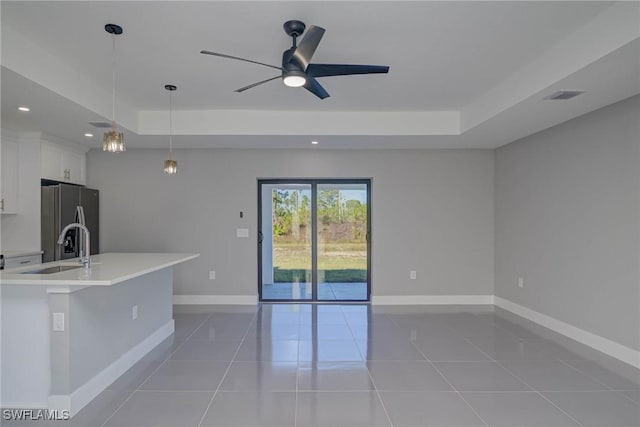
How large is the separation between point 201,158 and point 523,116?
14.0 ft

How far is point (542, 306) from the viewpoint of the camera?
4.21 meters

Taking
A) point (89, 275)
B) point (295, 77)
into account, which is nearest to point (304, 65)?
point (295, 77)

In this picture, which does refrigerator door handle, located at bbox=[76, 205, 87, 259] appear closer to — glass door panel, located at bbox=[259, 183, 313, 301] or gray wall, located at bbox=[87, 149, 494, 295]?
gray wall, located at bbox=[87, 149, 494, 295]

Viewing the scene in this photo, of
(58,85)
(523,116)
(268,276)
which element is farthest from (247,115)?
(523,116)

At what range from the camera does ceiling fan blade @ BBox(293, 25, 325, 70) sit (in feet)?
6.68

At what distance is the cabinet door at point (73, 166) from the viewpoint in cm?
469

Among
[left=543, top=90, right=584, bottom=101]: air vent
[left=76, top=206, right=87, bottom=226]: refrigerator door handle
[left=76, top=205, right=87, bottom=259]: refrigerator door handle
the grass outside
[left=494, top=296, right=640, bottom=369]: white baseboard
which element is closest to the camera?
[left=543, top=90, right=584, bottom=101]: air vent

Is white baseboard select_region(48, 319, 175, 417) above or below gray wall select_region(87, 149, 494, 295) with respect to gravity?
below

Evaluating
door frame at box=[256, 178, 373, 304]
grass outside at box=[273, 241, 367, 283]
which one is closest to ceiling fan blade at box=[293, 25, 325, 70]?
door frame at box=[256, 178, 373, 304]

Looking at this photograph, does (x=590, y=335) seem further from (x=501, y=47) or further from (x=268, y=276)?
(x=268, y=276)

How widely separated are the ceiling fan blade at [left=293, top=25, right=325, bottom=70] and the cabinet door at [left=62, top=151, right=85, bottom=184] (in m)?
4.18

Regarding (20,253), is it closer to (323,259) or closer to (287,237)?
(287,237)

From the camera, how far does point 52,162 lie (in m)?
4.42

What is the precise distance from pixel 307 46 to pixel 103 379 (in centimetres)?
282
